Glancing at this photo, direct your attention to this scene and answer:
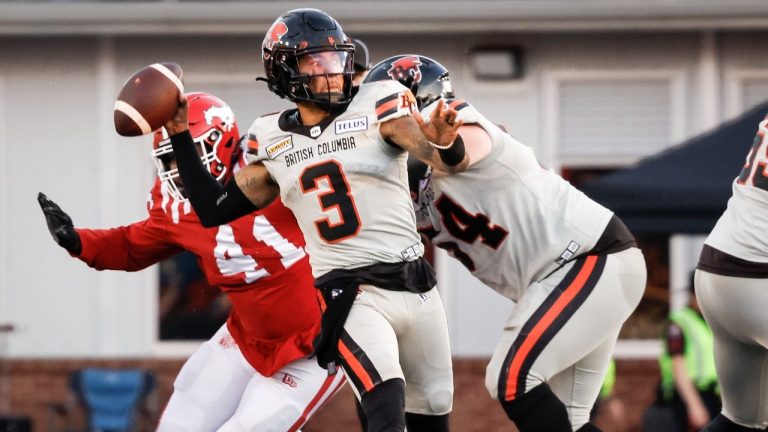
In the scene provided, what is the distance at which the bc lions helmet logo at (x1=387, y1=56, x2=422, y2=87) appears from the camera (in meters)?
5.57

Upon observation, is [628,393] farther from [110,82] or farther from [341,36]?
[341,36]

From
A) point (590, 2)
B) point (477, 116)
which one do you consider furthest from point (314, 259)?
point (590, 2)

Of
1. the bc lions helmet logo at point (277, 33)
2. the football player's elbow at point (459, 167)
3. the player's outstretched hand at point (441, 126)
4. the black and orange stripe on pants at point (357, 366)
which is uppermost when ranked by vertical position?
the bc lions helmet logo at point (277, 33)

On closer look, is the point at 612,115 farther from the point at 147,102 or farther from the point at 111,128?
the point at 147,102

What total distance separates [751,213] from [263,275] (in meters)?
2.04

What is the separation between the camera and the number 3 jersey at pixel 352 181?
5.09 metres

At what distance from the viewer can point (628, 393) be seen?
37.3ft

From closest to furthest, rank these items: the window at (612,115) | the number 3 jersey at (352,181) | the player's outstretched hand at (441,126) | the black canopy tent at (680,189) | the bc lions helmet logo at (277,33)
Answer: the player's outstretched hand at (441,126), the number 3 jersey at (352,181), the bc lions helmet logo at (277,33), the black canopy tent at (680,189), the window at (612,115)

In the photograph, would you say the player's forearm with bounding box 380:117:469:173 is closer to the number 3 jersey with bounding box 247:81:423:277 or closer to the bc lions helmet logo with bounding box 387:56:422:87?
the number 3 jersey with bounding box 247:81:423:277

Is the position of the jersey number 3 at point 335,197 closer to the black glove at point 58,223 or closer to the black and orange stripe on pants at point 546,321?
the black and orange stripe on pants at point 546,321

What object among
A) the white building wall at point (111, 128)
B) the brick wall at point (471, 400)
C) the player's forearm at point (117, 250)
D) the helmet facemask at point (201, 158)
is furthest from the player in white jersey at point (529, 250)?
the white building wall at point (111, 128)

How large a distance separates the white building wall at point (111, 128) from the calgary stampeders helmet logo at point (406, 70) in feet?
19.8

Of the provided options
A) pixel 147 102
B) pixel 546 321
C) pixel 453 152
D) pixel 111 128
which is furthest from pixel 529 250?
pixel 111 128

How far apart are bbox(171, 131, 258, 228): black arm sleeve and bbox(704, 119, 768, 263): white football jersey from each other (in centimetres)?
184
